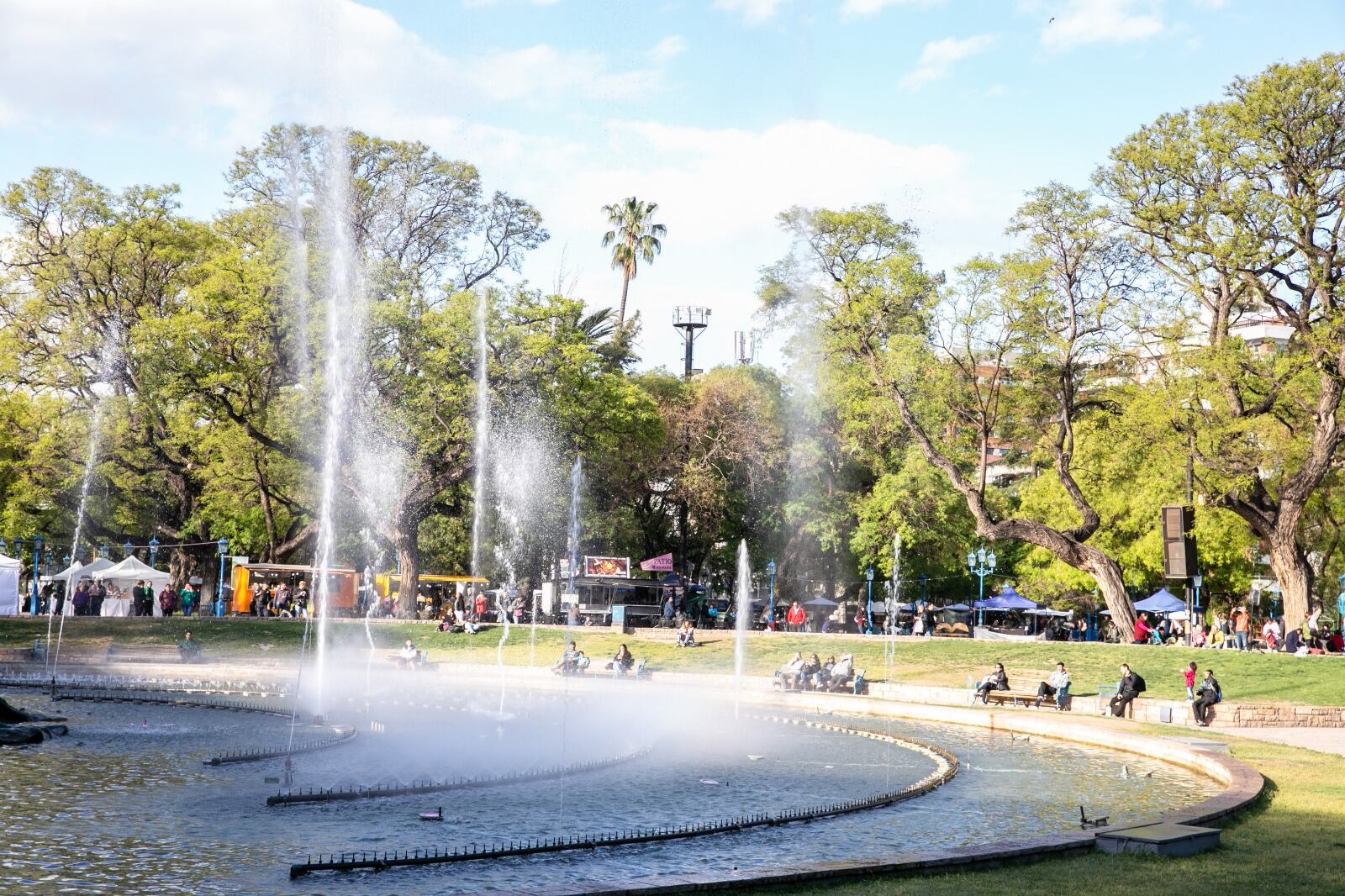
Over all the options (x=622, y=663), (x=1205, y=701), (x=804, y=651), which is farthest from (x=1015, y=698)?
(x=622, y=663)

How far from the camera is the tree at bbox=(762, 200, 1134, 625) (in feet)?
126

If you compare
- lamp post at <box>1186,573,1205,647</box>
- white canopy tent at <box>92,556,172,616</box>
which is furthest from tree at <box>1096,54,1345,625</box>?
white canopy tent at <box>92,556,172,616</box>

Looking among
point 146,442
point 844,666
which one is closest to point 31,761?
point 844,666

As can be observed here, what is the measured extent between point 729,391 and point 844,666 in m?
30.8

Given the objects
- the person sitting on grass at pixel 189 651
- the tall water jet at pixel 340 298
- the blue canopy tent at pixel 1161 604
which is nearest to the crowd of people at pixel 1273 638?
the blue canopy tent at pixel 1161 604

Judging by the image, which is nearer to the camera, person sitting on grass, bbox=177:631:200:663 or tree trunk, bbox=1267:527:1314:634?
person sitting on grass, bbox=177:631:200:663

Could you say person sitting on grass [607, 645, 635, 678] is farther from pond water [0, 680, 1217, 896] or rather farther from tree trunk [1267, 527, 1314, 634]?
tree trunk [1267, 527, 1314, 634]

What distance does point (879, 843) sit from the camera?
12.0 metres

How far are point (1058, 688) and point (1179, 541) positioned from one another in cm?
520

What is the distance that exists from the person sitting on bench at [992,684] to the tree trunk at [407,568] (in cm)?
2538

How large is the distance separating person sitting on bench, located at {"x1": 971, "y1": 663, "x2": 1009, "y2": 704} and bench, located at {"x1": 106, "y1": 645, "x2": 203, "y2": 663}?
21.1 m

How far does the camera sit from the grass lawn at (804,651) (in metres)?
29.1

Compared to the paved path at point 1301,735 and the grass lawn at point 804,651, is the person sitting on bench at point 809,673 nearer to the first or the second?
the grass lawn at point 804,651

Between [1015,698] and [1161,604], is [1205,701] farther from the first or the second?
[1161,604]
